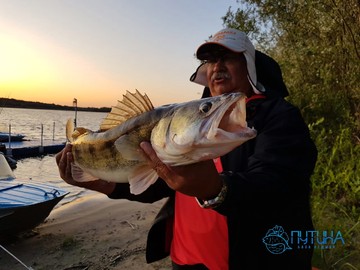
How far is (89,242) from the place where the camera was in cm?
816

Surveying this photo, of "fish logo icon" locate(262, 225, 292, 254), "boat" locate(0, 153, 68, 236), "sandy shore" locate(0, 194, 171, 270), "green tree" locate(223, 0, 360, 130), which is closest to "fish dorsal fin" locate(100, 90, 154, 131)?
"fish logo icon" locate(262, 225, 292, 254)

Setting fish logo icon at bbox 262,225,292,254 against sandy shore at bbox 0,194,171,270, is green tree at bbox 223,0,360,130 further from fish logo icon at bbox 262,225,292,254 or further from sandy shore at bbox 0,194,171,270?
fish logo icon at bbox 262,225,292,254

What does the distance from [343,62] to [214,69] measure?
698 centimetres

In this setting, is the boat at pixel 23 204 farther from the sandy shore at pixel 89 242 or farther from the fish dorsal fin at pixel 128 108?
the fish dorsal fin at pixel 128 108

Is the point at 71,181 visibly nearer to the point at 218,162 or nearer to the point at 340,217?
the point at 218,162

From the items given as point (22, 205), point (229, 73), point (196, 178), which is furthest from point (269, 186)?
point (22, 205)

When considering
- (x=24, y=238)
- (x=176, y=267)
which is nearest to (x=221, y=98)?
(x=176, y=267)

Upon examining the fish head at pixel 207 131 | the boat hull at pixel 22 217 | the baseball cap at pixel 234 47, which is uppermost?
the baseball cap at pixel 234 47

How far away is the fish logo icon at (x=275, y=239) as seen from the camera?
2.32 m

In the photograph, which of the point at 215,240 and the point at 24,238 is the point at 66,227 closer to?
the point at 24,238

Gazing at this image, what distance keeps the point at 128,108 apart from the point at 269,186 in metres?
1.24

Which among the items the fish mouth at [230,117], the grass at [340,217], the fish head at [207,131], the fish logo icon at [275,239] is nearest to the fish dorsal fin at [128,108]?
the fish head at [207,131]

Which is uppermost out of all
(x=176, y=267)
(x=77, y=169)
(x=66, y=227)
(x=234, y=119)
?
(x=234, y=119)

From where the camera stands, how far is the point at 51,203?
862 centimetres
